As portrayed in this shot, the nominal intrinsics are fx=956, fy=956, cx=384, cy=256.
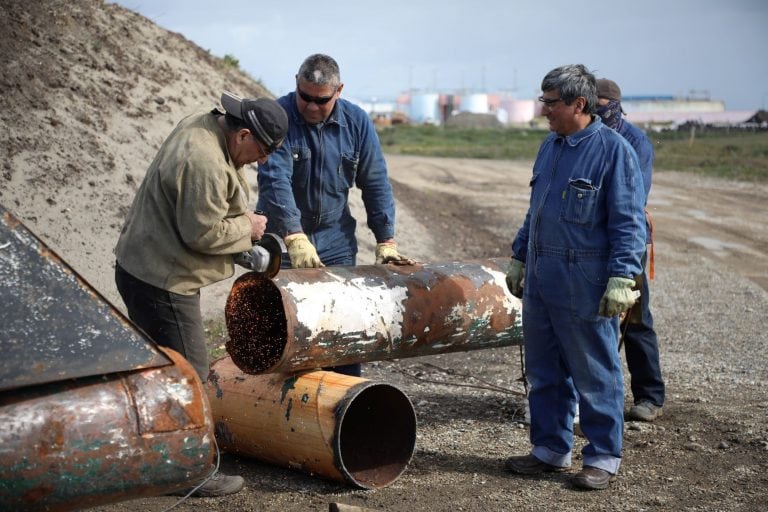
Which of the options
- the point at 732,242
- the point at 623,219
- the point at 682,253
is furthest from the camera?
the point at 732,242

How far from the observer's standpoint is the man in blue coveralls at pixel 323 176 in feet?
17.6

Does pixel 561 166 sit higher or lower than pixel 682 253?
higher

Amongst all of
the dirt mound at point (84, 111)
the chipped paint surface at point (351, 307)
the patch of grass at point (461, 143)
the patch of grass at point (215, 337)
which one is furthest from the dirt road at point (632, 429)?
the patch of grass at point (461, 143)

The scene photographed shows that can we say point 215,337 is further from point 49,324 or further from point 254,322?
point 49,324

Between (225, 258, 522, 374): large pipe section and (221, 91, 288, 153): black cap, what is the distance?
86 cm

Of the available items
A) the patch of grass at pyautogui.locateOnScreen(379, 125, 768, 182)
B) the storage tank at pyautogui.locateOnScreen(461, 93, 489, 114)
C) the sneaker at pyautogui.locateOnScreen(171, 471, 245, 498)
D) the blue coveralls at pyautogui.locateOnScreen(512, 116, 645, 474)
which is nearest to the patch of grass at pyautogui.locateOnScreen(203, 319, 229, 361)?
the sneaker at pyautogui.locateOnScreen(171, 471, 245, 498)

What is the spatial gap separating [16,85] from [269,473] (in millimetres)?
6861

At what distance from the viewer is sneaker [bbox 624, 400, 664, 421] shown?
6035 mm

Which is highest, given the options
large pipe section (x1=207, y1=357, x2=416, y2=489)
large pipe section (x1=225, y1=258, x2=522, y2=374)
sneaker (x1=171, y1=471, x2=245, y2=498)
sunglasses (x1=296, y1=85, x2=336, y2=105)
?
sunglasses (x1=296, y1=85, x2=336, y2=105)

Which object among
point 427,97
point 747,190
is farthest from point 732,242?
point 427,97

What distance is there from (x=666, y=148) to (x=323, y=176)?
100 feet

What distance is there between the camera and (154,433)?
3.33 m

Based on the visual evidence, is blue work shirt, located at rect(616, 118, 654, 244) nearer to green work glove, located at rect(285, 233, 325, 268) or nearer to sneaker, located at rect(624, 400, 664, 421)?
sneaker, located at rect(624, 400, 664, 421)

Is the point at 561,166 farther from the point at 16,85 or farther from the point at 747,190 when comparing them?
the point at 747,190
